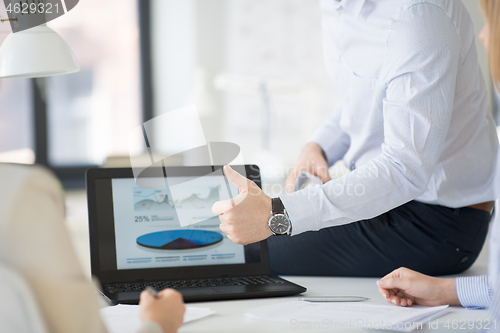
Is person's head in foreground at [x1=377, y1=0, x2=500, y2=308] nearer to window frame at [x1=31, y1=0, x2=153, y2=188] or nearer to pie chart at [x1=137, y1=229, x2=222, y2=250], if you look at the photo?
pie chart at [x1=137, y1=229, x2=222, y2=250]

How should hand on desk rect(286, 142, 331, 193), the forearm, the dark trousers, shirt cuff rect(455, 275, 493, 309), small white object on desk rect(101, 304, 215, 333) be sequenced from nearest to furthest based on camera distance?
1. small white object on desk rect(101, 304, 215, 333)
2. shirt cuff rect(455, 275, 493, 309)
3. the forearm
4. the dark trousers
5. hand on desk rect(286, 142, 331, 193)

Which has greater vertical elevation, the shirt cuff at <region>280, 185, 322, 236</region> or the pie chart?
the shirt cuff at <region>280, 185, 322, 236</region>

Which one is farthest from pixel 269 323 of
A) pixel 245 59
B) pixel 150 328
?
pixel 245 59

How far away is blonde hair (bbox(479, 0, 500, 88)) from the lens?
70cm

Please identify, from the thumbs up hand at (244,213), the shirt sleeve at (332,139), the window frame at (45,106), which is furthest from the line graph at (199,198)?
the window frame at (45,106)

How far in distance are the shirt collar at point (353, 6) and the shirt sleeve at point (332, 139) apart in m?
0.41

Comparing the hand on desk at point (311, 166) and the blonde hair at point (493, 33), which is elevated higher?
the blonde hair at point (493, 33)

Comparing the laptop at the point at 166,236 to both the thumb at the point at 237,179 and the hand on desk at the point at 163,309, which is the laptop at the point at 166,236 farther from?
the hand on desk at the point at 163,309

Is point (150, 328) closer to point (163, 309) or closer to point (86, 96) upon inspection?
point (163, 309)

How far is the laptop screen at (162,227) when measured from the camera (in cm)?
102

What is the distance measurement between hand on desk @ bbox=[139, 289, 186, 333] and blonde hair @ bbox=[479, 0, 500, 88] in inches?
20.6

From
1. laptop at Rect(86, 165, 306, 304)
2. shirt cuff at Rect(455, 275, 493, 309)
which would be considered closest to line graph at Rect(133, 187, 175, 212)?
laptop at Rect(86, 165, 306, 304)

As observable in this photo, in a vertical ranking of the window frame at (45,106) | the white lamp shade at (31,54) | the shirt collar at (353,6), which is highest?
the shirt collar at (353,6)

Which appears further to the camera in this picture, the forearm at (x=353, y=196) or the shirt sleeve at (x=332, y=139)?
the shirt sleeve at (x=332, y=139)
